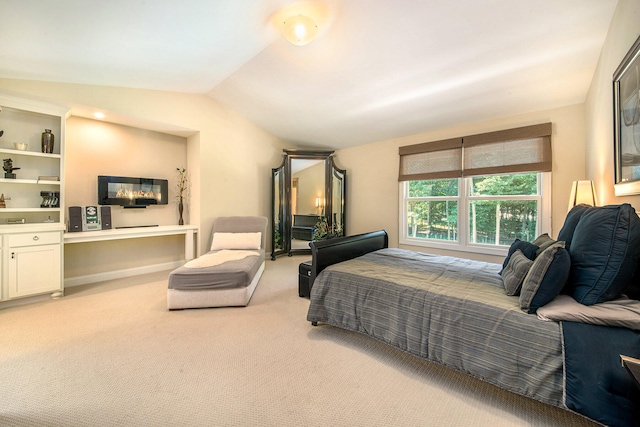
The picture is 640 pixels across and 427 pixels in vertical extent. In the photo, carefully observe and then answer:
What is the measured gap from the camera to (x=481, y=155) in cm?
370

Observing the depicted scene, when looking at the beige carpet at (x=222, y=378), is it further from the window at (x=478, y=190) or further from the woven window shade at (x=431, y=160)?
the woven window shade at (x=431, y=160)

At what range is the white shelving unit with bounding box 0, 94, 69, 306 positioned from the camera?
2.66 m

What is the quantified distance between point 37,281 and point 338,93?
4.23 m

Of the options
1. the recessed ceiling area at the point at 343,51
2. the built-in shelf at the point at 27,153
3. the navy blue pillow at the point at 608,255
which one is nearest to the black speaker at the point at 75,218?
the built-in shelf at the point at 27,153

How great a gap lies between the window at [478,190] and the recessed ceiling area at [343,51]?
442 millimetres

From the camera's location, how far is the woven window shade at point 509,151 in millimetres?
3240

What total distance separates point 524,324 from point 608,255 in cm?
54

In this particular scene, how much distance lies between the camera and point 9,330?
87.4 inches

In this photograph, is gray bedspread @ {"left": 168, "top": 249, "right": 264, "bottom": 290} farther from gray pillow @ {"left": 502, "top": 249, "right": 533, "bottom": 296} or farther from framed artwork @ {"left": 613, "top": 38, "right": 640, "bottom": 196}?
framed artwork @ {"left": 613, "top": 38, "right": 640, "bottom": 196}

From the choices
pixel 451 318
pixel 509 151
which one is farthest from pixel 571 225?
pixel 509 151

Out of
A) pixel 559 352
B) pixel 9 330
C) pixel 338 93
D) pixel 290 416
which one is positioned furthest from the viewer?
pixel 338 93

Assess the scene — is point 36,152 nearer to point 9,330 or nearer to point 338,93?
point 9,330

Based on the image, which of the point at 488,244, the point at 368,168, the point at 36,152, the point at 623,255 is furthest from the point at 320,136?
the point at 623,255

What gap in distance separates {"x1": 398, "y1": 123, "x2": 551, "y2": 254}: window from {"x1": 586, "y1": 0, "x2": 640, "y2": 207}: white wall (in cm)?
58
